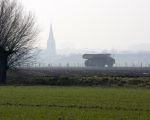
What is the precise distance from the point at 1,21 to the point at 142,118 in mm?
55086

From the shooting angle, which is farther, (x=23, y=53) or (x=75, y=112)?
(x=23, y=53)

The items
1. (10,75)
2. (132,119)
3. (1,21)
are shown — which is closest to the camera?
(132,119)

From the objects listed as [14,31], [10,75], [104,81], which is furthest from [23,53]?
[104,81]

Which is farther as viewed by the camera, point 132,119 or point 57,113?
point 57,113

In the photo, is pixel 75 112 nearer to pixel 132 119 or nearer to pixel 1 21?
pixel 132 119

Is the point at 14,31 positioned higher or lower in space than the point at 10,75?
higher

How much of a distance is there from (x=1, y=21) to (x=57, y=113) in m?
51.9

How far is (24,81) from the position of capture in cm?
6981

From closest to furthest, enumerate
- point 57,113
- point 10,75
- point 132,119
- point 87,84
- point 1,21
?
1. point 132,119
2. point 57,113
3. point 87,84
4. point 1,21
5. point 10,75

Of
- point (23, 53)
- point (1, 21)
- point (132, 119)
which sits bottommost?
point (132, 119)

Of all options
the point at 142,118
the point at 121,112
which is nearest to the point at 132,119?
the point at 142,118

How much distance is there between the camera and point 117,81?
2591 inches

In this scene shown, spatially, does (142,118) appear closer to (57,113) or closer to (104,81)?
(57,113)

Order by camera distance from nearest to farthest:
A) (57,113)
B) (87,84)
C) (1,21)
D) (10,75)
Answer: (57,113) → (87,84) → (1,21) → (10,75)
